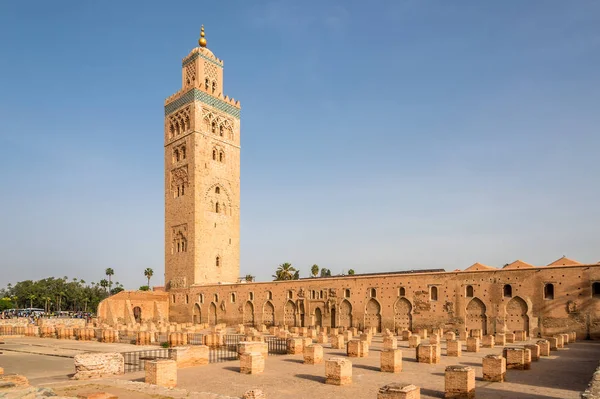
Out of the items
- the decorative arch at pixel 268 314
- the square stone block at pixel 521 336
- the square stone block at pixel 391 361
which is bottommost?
the decorative arch at pixel 268 314

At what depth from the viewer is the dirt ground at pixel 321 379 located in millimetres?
8945

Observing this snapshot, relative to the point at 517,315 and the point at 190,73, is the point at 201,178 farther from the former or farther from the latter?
the point at 517,315

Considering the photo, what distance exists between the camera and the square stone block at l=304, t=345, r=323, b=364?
1332 centimetres

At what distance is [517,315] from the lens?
21.2m

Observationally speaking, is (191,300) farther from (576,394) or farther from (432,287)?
(576,394)

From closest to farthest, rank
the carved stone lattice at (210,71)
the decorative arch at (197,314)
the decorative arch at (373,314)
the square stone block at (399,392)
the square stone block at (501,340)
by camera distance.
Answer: the square stone block at (399,392) → the square stone block at (501,340) → the decorative arch at (373,314) → the decorative arch at (197,314) → the carved stone lattice at (210,71)

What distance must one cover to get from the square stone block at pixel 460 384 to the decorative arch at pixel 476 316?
14474 mm

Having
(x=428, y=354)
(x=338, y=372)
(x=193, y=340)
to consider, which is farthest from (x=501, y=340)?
(x=193, y=340)

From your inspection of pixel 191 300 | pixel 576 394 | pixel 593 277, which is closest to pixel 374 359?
pixel 576 394

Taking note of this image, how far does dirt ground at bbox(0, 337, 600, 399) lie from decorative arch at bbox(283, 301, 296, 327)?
43.9 feet

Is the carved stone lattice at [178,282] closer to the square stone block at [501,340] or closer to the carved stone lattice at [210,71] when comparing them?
the carved stone lattice at [210,71]

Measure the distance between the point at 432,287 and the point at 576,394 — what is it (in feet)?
48.7

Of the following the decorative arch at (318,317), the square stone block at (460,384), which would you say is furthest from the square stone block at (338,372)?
the decorative arch at (318,317)

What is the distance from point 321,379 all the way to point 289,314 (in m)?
19.0
